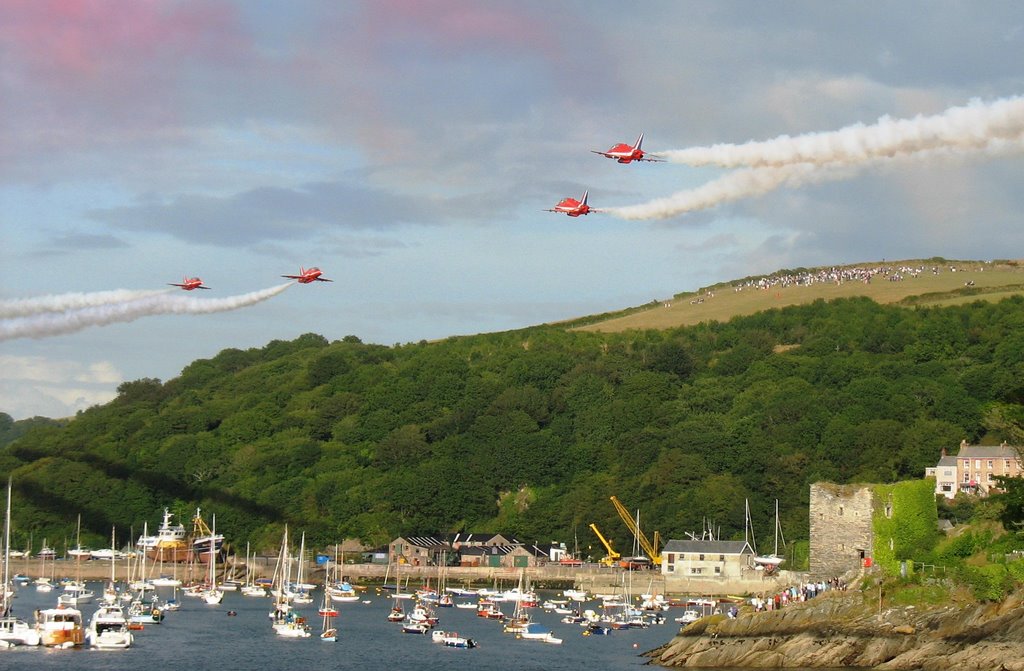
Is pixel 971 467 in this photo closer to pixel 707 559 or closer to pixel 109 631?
pixel 707 559

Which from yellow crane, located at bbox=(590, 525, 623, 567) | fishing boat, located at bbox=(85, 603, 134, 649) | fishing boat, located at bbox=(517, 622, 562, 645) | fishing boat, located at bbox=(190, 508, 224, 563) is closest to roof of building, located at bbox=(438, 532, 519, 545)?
yellow crane, located at bbox=(590, 525, 623, 567)

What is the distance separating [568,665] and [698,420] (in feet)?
341

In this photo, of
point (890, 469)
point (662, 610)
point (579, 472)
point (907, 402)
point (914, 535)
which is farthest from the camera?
point (579, 472)

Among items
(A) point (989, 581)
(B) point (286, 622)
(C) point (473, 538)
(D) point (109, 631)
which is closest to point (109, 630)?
(D) point (109, 631)

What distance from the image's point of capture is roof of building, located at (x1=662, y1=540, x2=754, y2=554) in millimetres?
148875

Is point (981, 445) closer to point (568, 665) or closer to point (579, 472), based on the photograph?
point (579, 472)

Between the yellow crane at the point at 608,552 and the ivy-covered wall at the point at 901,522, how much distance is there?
69590mm

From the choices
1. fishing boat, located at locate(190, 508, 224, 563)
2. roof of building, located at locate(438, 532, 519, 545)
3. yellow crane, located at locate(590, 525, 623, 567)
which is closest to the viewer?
yellow crane, located at locate(590, 525, 623, 567)

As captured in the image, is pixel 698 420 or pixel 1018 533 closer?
pixel 1018 533

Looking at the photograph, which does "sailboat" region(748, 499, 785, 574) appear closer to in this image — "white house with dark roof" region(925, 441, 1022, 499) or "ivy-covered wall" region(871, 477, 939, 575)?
"white house with dark roof" region(925, 441, 1022, 499)

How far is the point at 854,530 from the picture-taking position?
97125 millimetres

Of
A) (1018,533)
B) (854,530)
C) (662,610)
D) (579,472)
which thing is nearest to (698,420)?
(579,472)

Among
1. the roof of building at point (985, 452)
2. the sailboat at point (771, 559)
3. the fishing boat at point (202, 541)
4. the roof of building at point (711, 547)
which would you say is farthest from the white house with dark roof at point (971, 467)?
the fishing boat at point (202, 541)

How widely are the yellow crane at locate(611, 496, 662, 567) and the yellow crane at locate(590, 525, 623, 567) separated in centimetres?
267
